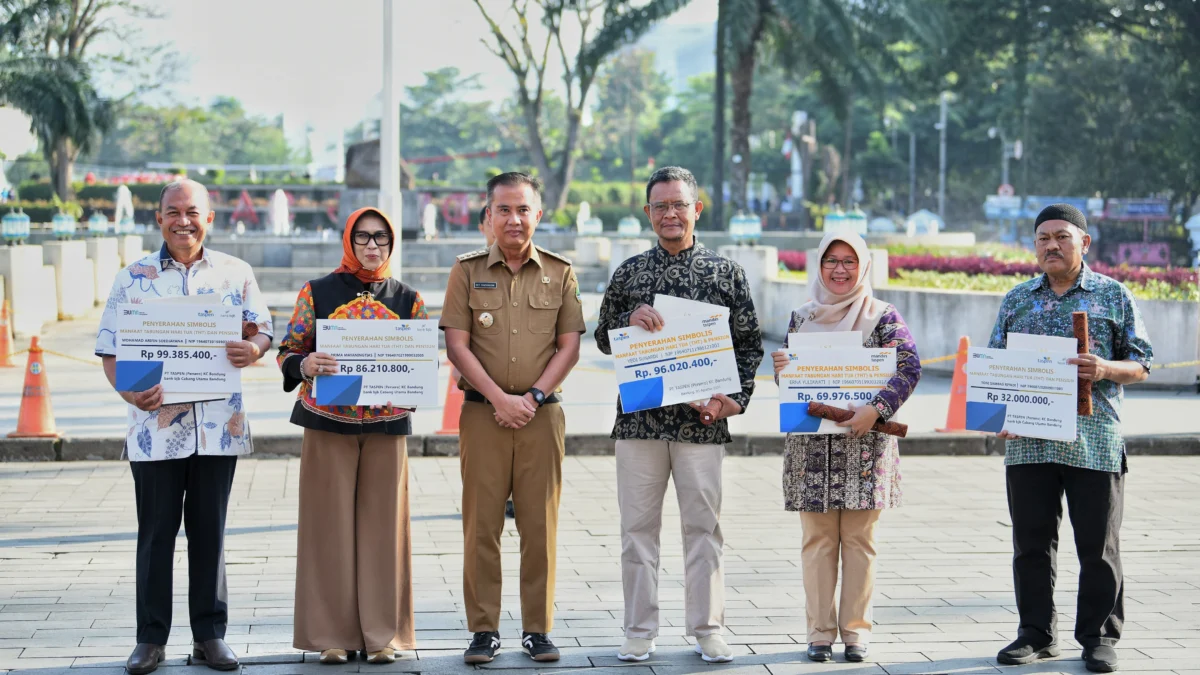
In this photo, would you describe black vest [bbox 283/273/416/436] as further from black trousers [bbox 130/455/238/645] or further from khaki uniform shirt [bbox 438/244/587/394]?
black trousers [bbox 130/455/238/645]

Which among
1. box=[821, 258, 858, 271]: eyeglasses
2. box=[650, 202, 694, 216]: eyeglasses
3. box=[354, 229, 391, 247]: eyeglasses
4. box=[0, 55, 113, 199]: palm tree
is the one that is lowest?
box=[821, 258, 858, 271]: eyeglasses

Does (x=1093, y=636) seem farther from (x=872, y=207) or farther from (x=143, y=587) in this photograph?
(x=872, y=207)

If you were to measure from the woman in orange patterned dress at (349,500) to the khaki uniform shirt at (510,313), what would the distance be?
0.31 m

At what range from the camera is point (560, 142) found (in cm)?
10081

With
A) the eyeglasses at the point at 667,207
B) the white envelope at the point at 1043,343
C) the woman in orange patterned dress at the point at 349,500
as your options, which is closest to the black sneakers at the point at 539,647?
the woman in orange patterned dress at the point at 349,500

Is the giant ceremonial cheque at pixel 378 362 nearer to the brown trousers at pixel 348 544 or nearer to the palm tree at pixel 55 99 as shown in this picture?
the brown trousers at pixel 348 544

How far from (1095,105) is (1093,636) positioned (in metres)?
50.2

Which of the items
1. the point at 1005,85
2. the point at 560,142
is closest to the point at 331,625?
the point at 1005,85

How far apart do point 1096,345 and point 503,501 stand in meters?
2.47

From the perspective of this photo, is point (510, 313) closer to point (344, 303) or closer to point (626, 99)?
point (344, 303)

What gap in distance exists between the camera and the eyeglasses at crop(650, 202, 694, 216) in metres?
5.62

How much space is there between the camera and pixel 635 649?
5633mm

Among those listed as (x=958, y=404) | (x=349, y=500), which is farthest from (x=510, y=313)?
(x=958, y=404)

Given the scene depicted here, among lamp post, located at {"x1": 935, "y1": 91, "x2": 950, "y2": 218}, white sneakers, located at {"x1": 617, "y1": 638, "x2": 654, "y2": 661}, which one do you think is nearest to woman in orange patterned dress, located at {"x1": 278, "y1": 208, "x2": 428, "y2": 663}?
white sneakers, located at {"x1": 617, "y1": 638, "x2": 654, "y2": 661}
